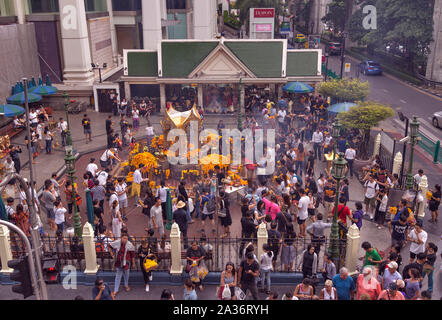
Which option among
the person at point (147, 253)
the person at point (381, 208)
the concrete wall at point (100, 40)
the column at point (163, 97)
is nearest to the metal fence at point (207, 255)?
the person at point (147, 253)

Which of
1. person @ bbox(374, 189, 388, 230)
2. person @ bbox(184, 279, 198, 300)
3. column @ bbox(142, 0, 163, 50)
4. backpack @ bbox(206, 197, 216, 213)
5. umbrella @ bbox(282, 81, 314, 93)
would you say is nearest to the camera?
person @ bbox(184, 279, 198, 300)

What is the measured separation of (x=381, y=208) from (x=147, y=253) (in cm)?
806

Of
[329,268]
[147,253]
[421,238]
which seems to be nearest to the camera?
[329,268]

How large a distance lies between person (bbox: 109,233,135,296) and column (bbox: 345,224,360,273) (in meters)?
5.70

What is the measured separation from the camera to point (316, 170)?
66.1 feet

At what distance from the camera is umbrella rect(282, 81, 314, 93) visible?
28.1m

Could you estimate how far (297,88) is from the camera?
28219mm

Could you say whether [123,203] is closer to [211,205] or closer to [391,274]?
[211,205]

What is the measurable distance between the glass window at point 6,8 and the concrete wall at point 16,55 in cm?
111

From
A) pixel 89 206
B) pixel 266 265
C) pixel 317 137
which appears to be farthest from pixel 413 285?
pixel 317 137

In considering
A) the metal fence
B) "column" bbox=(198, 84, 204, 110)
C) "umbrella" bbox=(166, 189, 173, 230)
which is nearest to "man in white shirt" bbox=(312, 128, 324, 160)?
the metal fence

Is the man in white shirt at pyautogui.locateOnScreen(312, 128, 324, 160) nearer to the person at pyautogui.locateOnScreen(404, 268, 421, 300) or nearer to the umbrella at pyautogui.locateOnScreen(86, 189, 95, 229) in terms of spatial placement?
the umbrella at pyautogui.locateOnScreen(86, 189, 95, 229)

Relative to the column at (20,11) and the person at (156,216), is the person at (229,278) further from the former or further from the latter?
the column at (20,11)
